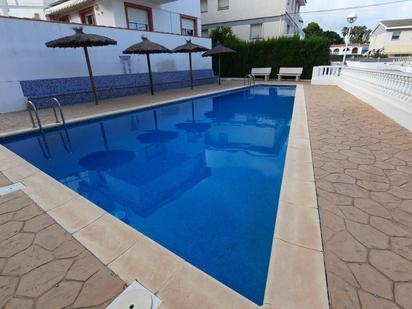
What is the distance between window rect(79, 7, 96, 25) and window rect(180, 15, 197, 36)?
6.06m

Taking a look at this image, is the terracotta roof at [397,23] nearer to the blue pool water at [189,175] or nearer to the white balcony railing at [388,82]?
the white balcony railing at [388,82]

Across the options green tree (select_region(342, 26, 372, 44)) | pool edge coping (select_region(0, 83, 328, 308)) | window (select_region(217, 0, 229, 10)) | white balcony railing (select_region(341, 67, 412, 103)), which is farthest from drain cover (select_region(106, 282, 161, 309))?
green tree (select_region(342, 26, 372, 44))

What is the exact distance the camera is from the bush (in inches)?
648

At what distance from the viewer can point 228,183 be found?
3.97 m

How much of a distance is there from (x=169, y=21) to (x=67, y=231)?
1665cm

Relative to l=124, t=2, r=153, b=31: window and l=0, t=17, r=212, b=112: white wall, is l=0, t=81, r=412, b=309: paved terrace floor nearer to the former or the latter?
l=0, t=17, r=212, b=112: white wall

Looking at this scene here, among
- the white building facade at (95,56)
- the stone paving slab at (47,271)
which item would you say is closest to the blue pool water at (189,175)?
the stone paving slab at (47,271)

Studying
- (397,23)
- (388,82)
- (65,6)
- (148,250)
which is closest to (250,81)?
(388,82)

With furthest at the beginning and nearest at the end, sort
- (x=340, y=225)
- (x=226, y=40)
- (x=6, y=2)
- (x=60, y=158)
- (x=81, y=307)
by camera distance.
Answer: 1. (x=226, y=40)
2. (x=6, y=2)
3. (x=60, y=158)
4. (x=340, y=225)
5. (x=81, y=307)

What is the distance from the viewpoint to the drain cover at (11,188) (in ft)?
10.3

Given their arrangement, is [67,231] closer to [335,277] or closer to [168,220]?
[168,220]

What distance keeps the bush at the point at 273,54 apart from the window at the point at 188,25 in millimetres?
2820

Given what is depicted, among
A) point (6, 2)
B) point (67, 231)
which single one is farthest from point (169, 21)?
point (67, 231)

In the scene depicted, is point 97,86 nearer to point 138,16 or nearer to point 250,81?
point 138,16
